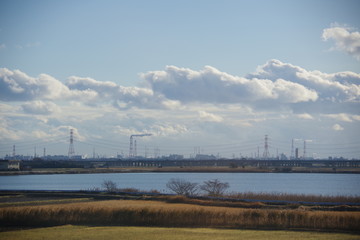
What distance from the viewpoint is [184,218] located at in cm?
2800

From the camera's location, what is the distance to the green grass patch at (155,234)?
73.0 ft

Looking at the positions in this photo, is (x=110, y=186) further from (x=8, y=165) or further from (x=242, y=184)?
(x=8, y=165)

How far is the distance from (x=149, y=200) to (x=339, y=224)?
21.2m

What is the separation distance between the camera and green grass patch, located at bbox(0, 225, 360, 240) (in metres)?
22.3

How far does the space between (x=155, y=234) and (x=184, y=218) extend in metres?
4.50

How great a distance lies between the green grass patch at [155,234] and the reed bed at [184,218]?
1.88m

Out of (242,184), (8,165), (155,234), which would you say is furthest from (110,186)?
(8,165)

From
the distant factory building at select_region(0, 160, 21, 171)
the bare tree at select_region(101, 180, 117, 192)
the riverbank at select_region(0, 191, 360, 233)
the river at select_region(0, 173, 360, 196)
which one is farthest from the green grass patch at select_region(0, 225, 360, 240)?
the distant factory building at select_region(0, 160, 21, 171)

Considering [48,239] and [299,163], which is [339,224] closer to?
[48,239]

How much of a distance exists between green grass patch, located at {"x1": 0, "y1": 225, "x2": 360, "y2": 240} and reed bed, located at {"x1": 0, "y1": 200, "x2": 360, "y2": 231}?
1882 mm

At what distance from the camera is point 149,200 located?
42.8 meters

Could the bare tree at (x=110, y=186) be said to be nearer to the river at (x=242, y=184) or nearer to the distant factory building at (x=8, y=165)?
the river at (x=242, y=184)

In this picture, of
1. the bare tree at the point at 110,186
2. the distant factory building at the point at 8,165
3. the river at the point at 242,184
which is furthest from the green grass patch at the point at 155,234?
the distant factory building at the point at 8,165

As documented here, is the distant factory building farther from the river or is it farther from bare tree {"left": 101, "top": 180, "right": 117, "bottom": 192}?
bare tree {"left": 101, "top": 180, "right": 117, "bottom": 192}
